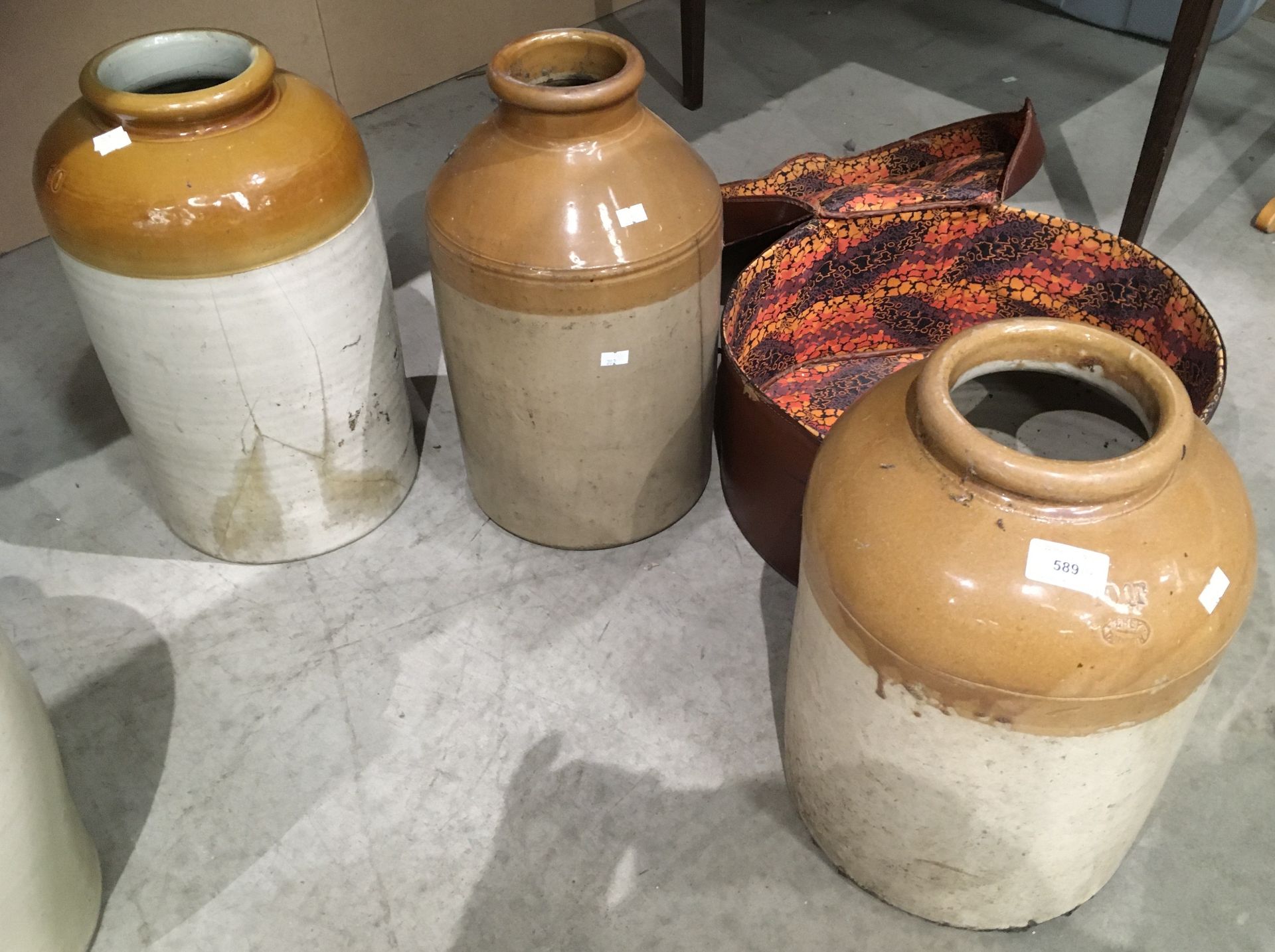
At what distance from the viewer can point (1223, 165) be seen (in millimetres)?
2668

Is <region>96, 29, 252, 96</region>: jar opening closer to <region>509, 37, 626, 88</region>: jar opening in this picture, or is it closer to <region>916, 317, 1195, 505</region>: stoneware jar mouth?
<region>509, 37, 626, 88</region>: jar opening

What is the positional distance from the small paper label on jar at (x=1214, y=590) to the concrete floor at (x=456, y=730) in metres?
0.57

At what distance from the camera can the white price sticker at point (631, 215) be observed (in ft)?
4.58

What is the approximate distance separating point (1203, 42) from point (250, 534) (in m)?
1.98

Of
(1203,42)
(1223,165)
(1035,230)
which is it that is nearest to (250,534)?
(1035,230)

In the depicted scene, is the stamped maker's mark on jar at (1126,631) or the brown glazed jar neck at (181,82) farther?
the brown glazed jar neck at (181,82)

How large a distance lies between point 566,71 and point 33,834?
1154mm

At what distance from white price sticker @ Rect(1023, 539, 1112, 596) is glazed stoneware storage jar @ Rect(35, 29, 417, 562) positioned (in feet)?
3.35

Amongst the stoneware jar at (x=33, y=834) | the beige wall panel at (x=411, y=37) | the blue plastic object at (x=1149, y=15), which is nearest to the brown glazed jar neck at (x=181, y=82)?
the stoneware jar at (x=33, y=834)

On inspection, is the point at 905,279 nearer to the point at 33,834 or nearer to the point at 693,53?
the point at 693,53

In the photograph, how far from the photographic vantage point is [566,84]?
1509mm

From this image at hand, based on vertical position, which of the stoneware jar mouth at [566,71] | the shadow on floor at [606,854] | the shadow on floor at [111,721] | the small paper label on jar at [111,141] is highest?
the stoneware jar mouth at [566,71]

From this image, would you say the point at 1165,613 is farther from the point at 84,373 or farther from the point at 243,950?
the point at 84,373

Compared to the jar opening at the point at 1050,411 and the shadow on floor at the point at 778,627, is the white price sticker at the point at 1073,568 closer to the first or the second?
the jar opening at the point at 1050,411
